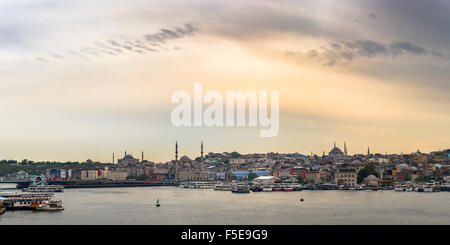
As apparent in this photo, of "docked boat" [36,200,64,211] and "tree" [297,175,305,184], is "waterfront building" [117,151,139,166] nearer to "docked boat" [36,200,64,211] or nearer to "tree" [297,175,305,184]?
"tree" [297,175,305,184]

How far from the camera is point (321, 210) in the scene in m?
24.9

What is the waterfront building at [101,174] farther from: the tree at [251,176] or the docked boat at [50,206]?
the docked boat at [50,206]

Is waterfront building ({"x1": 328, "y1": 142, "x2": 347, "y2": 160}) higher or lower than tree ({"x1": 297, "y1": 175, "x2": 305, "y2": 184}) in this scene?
higher

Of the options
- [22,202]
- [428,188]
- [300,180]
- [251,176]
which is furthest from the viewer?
[251,176]

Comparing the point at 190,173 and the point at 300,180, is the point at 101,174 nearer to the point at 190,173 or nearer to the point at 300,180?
the point at 190,173

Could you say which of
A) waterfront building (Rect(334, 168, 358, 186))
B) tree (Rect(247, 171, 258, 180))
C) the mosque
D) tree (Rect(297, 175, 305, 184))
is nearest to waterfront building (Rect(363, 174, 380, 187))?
waterfront building (Rect(334, 168, 358, 186))

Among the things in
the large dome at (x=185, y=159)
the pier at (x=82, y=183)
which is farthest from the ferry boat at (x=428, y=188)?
→ the large dome at (x=185, y=159)

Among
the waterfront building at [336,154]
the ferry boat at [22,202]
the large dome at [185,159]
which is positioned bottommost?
the ferry boat at [22,202]

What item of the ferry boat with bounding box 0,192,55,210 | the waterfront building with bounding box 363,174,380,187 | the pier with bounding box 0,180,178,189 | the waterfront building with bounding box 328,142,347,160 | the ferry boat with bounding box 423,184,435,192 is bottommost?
the pier with bounding box 0,180,178,189

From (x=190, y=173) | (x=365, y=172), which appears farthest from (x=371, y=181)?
(x=190, y=173)
